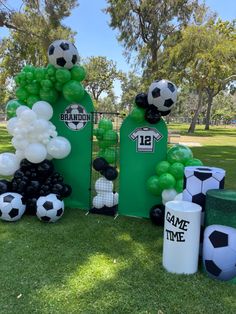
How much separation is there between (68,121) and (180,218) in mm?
2560

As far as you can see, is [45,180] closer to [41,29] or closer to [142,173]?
[142,173]

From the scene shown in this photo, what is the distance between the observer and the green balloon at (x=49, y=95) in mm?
4535

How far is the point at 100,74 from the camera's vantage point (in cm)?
3669

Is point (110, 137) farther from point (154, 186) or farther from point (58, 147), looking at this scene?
point (154, 186)

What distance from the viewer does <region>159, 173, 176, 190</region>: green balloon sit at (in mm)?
4004

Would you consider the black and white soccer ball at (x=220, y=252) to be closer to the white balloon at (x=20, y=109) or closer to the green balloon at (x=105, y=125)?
the green balloon at (x=105, y=125)

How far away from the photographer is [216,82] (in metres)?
21.5

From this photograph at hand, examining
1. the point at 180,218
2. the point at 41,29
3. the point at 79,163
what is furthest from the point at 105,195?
the point at 41,29

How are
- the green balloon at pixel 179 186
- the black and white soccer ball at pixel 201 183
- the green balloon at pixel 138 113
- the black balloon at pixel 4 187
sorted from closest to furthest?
the black and white soccer ball at pixel 201 183
the green balloon at pixel 179 186
the green balloon at pixel 138 113
the black balloon at pixel 4 187

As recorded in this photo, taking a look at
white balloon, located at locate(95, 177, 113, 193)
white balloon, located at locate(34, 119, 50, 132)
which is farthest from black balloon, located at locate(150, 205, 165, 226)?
white balloon, located at locate(34, 119, 50, 132)

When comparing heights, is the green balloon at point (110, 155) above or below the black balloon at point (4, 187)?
above

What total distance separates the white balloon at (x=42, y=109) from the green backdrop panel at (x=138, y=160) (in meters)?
1.16

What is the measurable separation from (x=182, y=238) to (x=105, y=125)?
2.24 m

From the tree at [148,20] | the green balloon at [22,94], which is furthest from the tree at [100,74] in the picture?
the green balloon at [22,94]
